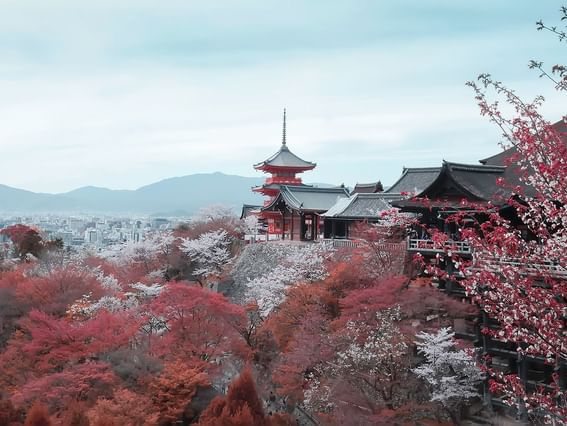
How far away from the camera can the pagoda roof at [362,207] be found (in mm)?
24828

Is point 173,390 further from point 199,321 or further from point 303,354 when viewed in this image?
point 303,354

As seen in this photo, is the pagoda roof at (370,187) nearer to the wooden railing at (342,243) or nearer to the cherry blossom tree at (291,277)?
→ the wooden railing at (342,243)

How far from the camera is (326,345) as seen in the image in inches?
650

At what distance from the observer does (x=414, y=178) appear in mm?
25375

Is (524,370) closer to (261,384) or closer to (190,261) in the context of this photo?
(261,384)

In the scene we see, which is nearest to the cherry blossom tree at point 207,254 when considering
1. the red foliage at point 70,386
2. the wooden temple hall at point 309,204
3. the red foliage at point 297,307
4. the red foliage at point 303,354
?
the wooden temple hall at point 309,204

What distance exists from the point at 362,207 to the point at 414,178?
258 centimetres

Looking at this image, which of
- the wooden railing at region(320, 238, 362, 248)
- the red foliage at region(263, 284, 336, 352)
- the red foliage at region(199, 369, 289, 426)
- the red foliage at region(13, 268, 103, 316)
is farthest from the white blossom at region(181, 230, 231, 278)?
the red foliage at region(199, 369, 289, 426)

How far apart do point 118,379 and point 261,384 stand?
4.57m

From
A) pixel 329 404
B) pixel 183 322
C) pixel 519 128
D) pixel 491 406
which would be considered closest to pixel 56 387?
pixel 183 322

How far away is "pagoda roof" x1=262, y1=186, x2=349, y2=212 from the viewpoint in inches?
1207

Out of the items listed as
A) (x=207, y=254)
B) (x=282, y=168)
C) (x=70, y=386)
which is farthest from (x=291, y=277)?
(x=282, y=168)

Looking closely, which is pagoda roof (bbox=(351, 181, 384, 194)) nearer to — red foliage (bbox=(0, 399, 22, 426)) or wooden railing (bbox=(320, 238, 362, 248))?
wooden railing (bbox=(320, 238, 362, 248))

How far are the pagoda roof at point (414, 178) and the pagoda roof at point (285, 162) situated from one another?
48.5 feet
